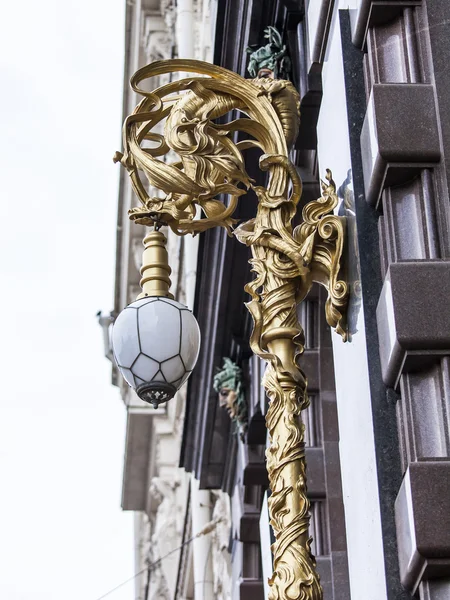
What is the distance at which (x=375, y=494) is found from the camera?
4781 millimetres

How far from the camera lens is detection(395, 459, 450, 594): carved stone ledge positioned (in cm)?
429

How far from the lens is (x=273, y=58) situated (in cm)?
917

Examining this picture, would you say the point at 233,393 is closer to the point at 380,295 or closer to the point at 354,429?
the point at 354,429

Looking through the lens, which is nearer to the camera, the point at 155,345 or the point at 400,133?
the point at 400,133

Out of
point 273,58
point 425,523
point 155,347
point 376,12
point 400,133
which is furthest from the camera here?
point 273,58

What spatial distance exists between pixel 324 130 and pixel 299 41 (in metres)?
2.93

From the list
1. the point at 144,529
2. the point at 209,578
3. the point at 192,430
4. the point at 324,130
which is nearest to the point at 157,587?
the point at 144,529

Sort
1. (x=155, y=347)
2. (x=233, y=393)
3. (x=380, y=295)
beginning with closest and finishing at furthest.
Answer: (x=380, y=295) < (x=155, y=347) < (x=233, y=393)

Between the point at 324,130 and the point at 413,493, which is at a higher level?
the point at 324,130

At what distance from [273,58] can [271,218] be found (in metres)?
3.82

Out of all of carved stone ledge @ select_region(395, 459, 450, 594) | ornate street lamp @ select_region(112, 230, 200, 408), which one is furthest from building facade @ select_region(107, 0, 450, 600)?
ornate street lamp @ select_region(112, 230, 200, 408)

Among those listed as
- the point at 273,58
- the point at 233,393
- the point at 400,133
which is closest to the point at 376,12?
the point at 400,133

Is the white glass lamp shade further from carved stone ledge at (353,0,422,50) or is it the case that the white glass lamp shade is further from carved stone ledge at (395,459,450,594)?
carved stone ledge at (353,0,422,50)

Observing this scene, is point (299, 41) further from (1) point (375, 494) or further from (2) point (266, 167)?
(1) point (375, 494)
